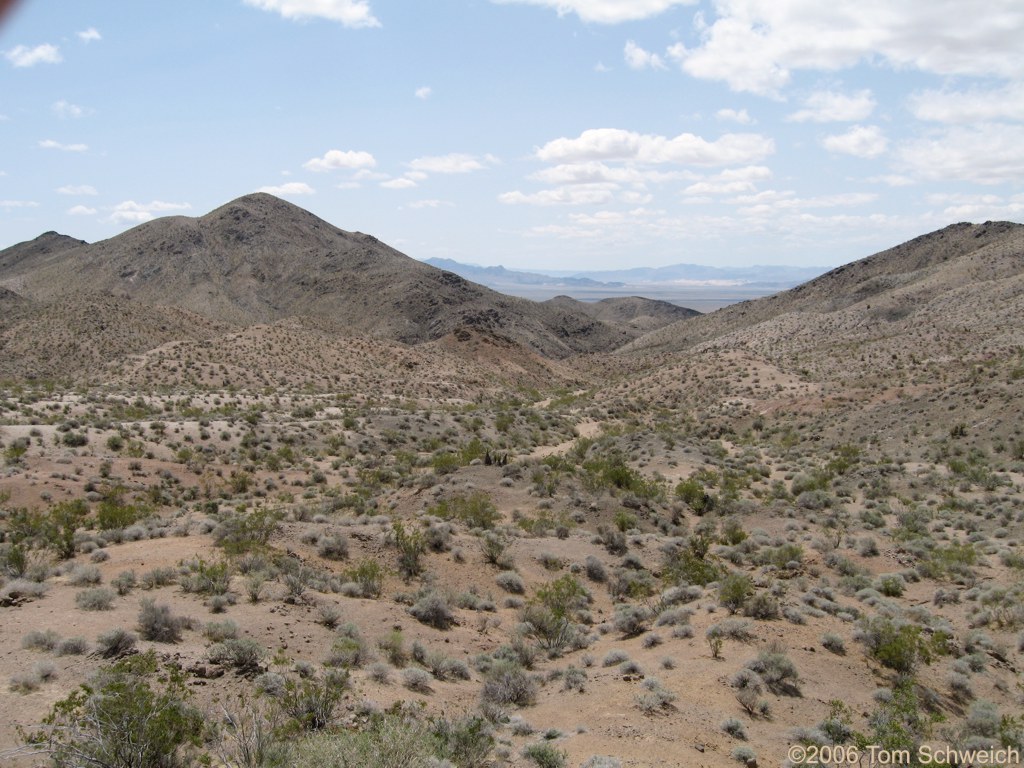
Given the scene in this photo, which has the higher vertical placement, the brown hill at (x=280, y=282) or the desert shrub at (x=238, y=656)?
the brown hill at (x=280, y=282)

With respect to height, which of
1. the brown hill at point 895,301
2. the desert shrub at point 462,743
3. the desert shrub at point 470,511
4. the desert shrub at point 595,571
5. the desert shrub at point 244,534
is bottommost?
the desert shrub at point 595,571

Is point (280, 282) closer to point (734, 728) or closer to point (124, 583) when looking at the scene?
point (124, 583)

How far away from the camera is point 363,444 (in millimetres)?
33844

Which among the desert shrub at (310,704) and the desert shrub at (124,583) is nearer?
the desert shrub at (310,704)

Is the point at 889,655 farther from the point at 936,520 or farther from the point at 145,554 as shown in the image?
the point at 145,554

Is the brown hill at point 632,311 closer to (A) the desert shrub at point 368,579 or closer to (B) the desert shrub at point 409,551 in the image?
(B) the desert shrub at point 409,551

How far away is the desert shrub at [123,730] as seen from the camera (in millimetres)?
6633

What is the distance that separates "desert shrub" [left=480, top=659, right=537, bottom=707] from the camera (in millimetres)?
10148

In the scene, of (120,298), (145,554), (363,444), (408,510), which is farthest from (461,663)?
(120,298)

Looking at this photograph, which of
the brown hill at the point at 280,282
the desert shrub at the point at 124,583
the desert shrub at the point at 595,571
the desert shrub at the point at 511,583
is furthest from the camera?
the brown hill at the point at 280,282

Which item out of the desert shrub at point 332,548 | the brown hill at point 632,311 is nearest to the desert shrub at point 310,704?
the desert shrub at point 332,548

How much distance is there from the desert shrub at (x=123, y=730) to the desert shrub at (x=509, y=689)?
4.14 m

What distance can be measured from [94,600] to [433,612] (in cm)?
580

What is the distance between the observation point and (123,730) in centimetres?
679
